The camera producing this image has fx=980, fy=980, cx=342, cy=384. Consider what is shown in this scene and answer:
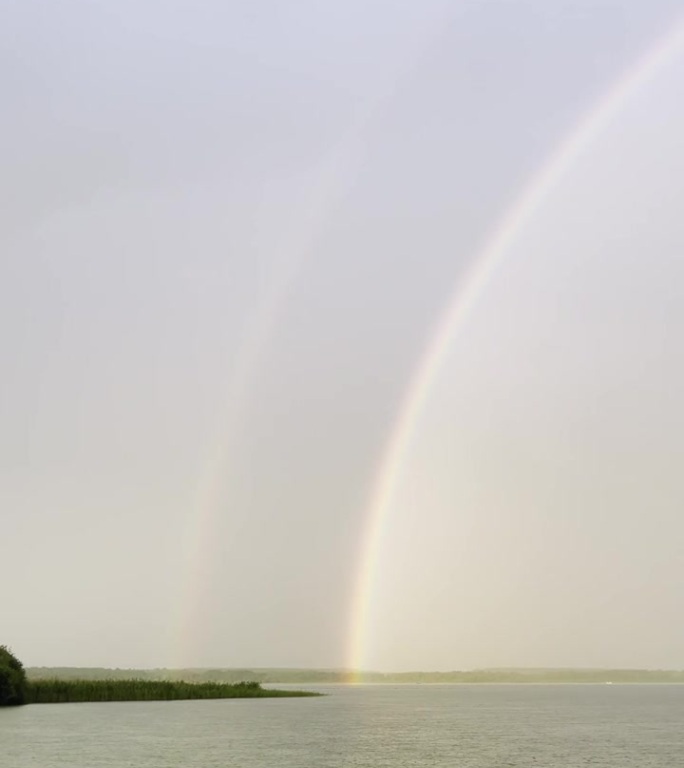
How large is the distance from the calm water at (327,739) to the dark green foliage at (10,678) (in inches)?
79.1

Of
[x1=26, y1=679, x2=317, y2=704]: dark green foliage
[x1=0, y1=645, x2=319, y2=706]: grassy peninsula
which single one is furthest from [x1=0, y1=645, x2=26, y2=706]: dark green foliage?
[x1=26, y1=679, x2=317, y2=704]: dark green foliage

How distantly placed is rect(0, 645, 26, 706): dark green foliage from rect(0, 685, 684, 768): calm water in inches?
79.1

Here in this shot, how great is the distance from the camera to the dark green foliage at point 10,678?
9550cm

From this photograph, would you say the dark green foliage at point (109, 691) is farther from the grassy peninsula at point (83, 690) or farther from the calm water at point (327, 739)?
the calm water at point (327, 739)

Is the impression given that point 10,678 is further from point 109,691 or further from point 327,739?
point 327,739

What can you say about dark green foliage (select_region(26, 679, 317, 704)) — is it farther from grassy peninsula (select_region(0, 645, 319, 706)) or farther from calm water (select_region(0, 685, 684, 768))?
calm water (select_region(0, 685, 684, 768))

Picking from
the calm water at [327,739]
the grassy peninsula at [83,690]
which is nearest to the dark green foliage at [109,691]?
the grassy peninsula at [83,690]

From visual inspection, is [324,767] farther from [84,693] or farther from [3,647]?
[84,693]

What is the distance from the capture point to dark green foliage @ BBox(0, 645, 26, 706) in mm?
95500

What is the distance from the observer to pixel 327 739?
76.2 m

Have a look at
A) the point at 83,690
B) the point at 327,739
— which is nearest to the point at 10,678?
the point at 83,690

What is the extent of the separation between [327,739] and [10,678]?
122 feet

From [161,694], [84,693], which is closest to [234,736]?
[84,693]

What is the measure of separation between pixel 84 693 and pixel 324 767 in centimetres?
6567
